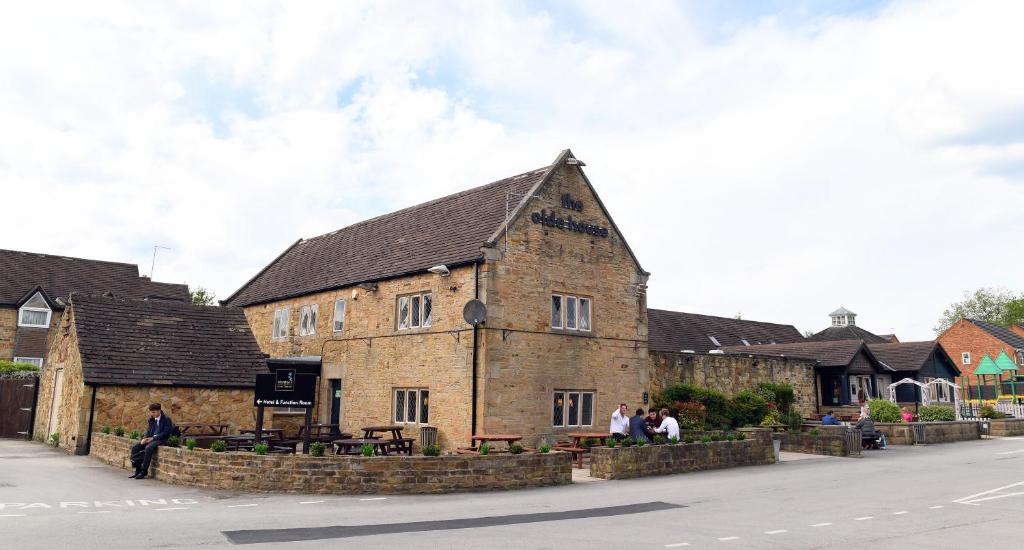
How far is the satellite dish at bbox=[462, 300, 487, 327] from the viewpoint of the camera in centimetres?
1912

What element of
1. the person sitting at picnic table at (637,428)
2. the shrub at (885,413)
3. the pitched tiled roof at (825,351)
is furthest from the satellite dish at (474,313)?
the pitched tiled roof at (825,351)

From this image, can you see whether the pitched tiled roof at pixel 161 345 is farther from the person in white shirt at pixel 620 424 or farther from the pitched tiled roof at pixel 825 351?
the pitched tiled roof at pixel 825 351

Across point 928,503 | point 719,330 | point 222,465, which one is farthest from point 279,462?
point 719,330

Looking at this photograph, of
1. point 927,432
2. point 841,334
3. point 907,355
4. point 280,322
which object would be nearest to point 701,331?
point 907,355

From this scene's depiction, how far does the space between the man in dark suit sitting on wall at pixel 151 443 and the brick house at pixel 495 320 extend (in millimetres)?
7416

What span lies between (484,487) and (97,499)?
705 centimetres

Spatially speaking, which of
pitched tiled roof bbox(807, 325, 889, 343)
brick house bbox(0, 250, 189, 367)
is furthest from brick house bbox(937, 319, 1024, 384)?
brick house bbox(0, 250, 189, 367)

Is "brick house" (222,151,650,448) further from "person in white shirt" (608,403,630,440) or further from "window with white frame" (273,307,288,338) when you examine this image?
"window with white frame" (273,307,288,338)

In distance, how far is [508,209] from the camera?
2136 centimetres

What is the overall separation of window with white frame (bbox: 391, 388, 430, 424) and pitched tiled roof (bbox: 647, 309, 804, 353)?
53.7ft

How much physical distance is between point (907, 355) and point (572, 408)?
2593 centimetres

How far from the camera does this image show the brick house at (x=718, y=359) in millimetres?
26656

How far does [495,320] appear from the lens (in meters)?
19.5

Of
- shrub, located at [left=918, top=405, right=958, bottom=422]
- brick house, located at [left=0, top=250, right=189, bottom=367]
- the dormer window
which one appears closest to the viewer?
shrub, located at [left=918, top=405, right=958, bottom=422]
